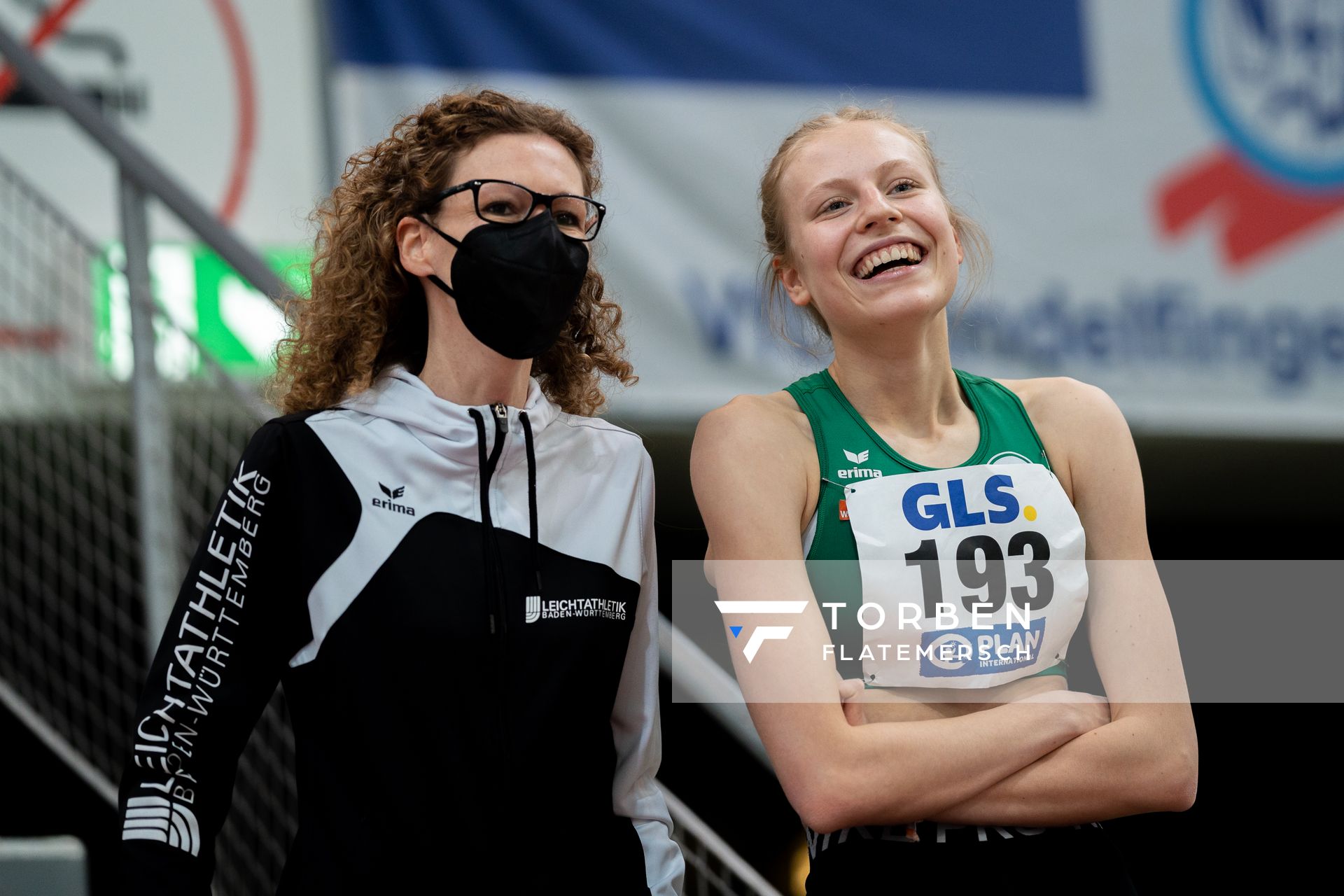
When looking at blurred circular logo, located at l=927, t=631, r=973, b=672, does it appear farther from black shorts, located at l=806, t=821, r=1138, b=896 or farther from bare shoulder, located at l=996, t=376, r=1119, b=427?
bare shoulder, located at l=996, t=376, r=1119, b=427

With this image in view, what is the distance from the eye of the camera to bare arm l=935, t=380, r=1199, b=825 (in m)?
1.47

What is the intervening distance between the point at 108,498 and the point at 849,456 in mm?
2376

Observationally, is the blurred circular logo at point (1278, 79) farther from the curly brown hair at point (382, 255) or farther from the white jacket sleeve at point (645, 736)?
the white jacket sleeve at point (645, 736)

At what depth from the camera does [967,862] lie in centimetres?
147

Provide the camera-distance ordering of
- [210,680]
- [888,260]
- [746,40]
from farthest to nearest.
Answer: [746,40]
[888,260]
[210,680]

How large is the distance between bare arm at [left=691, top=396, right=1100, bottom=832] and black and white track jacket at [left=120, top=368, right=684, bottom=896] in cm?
15

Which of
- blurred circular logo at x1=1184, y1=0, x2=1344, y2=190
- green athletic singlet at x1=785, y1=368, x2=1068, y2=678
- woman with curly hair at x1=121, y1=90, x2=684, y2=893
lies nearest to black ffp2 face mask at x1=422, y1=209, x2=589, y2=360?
woman with curly hair at x1=121, y1=90, x2=684, y2=893

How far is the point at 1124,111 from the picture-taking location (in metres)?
3.93

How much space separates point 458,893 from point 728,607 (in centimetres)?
44

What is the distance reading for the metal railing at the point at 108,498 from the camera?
235 centimetres

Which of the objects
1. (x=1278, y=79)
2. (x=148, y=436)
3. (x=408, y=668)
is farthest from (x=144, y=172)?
(x=1278, y=79)

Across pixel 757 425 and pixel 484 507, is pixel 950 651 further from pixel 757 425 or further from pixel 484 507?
pixel 484 507

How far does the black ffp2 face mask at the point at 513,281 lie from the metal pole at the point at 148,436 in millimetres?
1026

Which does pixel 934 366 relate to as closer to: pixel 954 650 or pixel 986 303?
pixel 954 650
